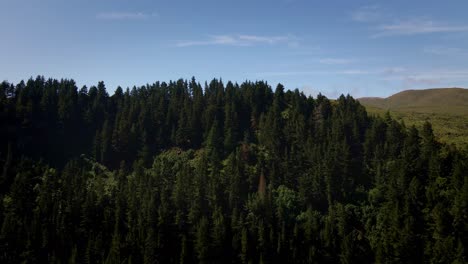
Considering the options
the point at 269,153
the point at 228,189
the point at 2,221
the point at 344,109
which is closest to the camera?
A: the point at 2,221

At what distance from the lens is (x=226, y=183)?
113000 mm

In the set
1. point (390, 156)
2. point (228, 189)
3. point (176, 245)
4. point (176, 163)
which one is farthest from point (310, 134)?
point (176, 245)

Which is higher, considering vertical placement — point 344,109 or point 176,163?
point 344,109

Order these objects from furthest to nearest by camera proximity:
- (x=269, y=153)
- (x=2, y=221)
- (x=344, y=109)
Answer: (x=344, y=109), (x=269, y=153), (x=2, y=221)

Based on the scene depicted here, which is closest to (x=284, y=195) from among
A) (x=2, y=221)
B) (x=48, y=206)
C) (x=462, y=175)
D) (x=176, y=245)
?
(x=176, y=245)

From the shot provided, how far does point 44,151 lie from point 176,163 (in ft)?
164

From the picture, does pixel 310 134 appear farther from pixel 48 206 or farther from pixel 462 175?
pixel 48 206

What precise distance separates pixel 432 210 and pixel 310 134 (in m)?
47.7

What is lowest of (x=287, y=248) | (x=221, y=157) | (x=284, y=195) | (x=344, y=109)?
(x=287, y=248)

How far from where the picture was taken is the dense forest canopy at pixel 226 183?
86.4 metres

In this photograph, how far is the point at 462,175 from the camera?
300 ft

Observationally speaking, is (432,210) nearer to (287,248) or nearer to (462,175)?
(462,175)

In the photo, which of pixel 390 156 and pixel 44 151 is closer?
pixel 390 156

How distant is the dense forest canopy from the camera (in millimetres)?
86375
